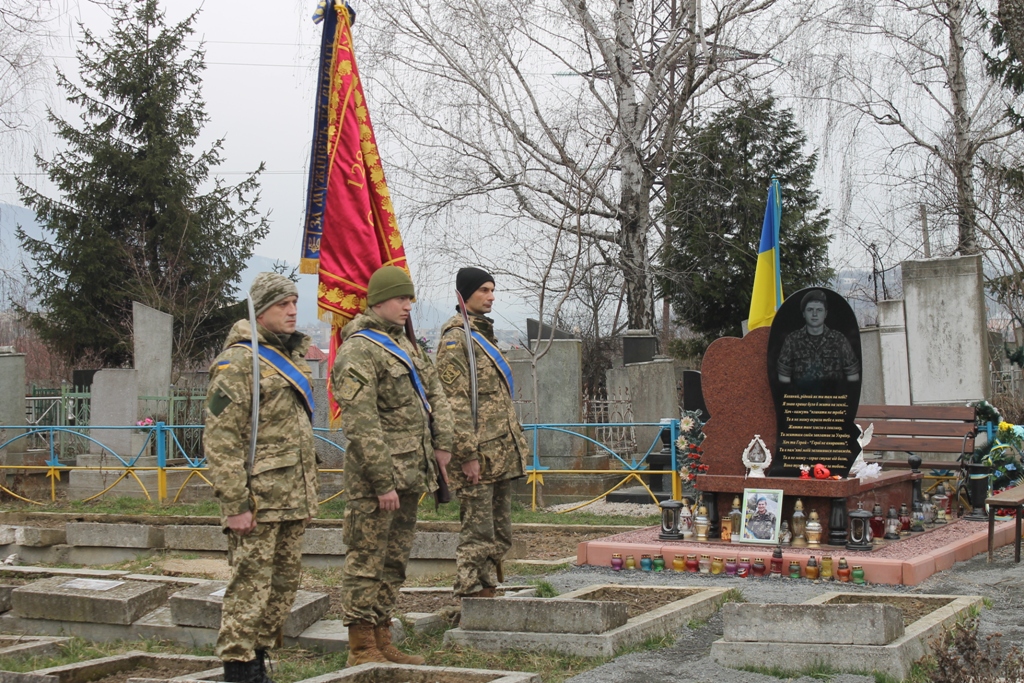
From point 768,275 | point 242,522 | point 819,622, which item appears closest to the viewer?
point 242,522

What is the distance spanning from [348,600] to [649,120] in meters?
16.9

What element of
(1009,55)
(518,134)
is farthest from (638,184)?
(1009,55)

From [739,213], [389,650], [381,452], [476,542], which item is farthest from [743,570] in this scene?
[739,213]

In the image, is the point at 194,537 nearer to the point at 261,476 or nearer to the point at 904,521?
the point at 261,476

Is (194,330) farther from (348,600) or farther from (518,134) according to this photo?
(348,600)

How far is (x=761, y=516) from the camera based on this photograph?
8.49m

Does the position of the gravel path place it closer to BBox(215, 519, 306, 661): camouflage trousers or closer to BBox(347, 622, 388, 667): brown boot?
BBox(347, 622, 388, 667): brown boot

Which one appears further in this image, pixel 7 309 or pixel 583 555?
pixel 7 309

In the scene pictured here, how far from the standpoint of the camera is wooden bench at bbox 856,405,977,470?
1023 centimetres

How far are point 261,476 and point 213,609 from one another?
1.47 metres

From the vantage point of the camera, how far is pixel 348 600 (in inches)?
205

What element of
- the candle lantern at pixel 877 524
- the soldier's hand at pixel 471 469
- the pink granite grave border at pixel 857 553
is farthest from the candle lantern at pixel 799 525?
the soldier's hand at pixel 471 469

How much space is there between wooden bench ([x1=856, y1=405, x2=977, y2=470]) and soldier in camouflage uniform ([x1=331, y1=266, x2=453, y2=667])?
19.6 feet

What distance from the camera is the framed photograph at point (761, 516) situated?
8.42 meters
